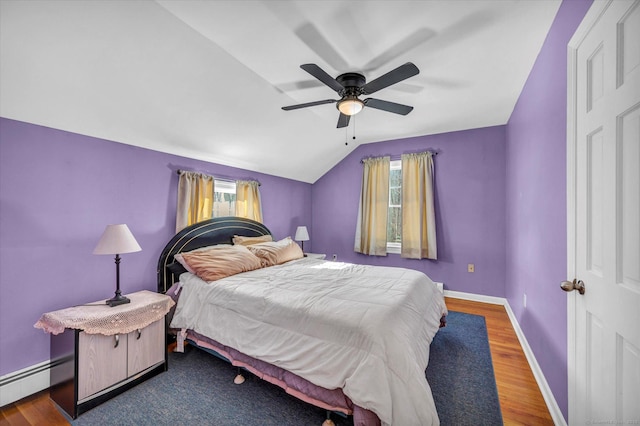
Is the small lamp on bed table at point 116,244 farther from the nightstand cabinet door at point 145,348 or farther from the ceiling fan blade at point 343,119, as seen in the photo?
the ceiling fan blade at point 343,119

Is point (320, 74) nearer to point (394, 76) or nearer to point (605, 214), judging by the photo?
point (394, 76)

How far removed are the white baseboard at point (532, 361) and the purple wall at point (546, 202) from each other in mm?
65

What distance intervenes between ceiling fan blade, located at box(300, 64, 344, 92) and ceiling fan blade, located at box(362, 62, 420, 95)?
0.26 metres

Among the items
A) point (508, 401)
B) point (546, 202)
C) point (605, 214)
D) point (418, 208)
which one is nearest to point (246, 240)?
point (418, 208)

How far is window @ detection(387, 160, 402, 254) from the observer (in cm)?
475

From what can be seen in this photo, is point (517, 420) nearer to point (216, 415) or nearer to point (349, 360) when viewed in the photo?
point (349, 360)

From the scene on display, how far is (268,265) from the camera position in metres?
3.18

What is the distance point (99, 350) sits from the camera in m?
1.89

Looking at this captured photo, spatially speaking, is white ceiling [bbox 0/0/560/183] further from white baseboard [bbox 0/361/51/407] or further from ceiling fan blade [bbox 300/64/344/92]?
white baseboard [bbox 0/361/51/407]

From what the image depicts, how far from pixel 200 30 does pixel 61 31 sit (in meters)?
0.81

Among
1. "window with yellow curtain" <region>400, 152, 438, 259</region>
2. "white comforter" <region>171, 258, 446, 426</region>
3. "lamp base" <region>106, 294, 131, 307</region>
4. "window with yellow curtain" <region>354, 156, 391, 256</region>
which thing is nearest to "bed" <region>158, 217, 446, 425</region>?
"white comforter" <region>171, 258, 446, 426</region>

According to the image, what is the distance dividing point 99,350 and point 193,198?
1721mm

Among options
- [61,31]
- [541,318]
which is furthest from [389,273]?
[61,31]

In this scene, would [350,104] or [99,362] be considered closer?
[99,362]
